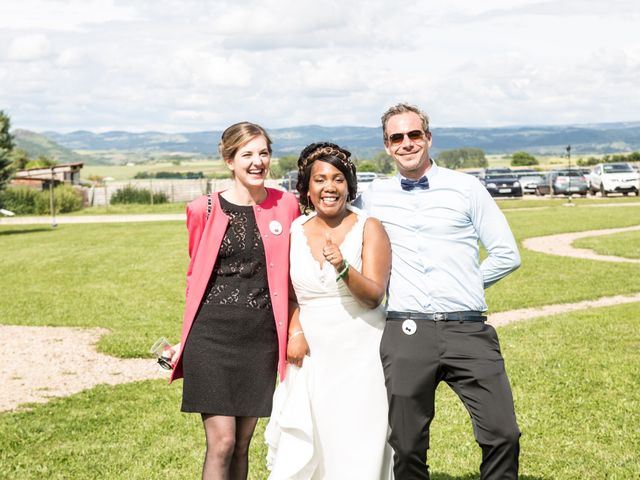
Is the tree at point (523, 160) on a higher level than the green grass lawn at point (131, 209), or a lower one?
higher

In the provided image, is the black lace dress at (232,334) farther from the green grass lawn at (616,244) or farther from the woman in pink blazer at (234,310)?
the green grass lawn at (616,244)

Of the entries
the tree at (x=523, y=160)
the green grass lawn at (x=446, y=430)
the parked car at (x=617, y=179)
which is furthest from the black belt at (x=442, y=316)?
the tree at (x=523, y=160)

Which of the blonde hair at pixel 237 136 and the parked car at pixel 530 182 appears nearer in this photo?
the blonde hair at pixel 237 136

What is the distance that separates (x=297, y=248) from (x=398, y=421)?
954 millimetres

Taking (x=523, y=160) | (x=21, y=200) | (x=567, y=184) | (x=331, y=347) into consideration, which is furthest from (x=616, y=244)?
(x=523, y=160)

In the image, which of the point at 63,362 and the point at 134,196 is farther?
the point at 134,196

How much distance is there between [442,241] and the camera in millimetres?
4078

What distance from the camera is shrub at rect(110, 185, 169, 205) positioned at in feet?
164

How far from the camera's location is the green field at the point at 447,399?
20.2 feet

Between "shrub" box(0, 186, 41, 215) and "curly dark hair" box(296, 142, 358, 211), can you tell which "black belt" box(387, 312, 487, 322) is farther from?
"shrub" box(0, 186, 41, 215)

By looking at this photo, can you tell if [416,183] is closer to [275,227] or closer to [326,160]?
[326,160]

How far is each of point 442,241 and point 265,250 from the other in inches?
33.8

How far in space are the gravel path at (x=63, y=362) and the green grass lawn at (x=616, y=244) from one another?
5.71 meters

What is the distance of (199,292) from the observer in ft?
13.9
